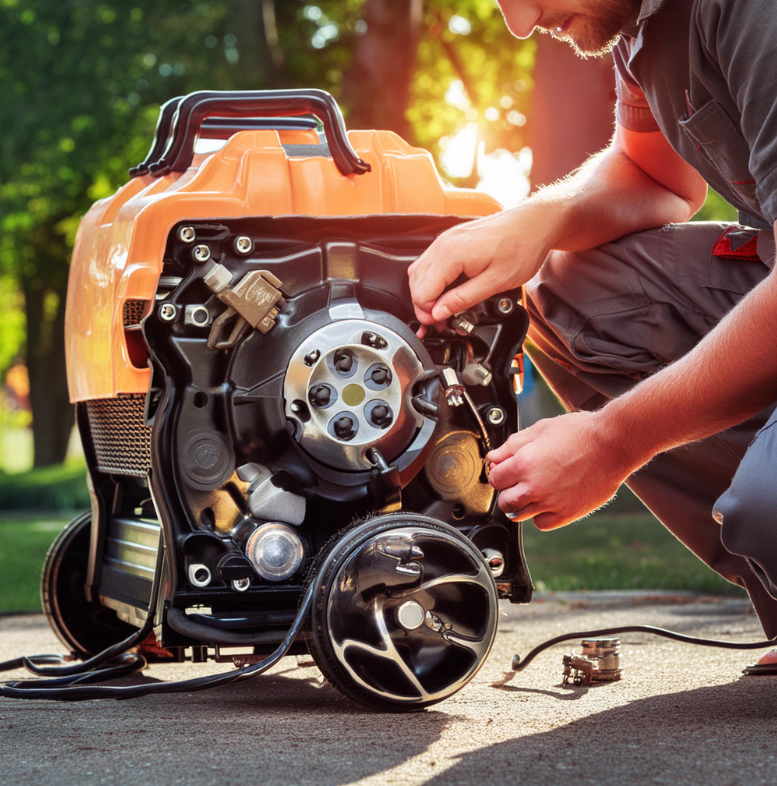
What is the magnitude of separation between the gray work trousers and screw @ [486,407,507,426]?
0.44 m

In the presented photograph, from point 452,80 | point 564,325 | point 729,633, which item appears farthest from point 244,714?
point 452,80

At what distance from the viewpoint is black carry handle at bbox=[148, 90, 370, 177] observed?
237cm

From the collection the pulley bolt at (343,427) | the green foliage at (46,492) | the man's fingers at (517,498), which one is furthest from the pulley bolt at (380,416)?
the green foliage at (46,492)

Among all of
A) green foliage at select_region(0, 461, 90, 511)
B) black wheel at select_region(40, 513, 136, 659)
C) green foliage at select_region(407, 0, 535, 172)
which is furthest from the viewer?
green foliage at select_region(407, 0, 535, 172)

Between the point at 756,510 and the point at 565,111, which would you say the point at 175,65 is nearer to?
the point at 565,111

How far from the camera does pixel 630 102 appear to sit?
8.23 ft

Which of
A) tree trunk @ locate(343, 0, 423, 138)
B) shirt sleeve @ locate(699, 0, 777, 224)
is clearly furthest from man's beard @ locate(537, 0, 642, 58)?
tree trunk @ locate(343, 0, 423, 138)

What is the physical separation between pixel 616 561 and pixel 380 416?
3.47 meters

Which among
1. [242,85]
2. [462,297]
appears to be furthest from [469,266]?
[242,85]

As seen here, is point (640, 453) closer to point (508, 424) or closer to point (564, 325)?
point (508, 424)

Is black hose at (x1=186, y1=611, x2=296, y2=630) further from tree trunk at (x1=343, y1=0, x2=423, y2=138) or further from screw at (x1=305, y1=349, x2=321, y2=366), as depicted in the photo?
tree trunk at (x1=343, y1=0, x2=423, y2=138)

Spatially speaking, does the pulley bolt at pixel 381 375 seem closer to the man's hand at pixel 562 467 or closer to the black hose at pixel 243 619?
the man's hand at pixel 562 467

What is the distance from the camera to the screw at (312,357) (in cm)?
200

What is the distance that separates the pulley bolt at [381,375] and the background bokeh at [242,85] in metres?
5.65
